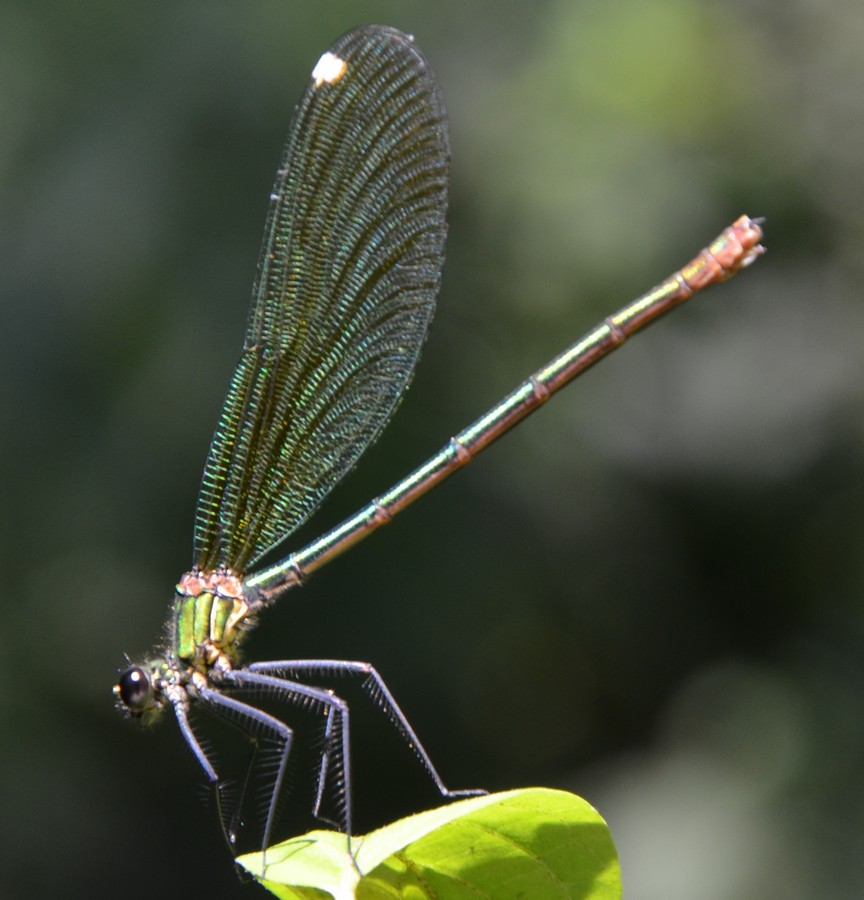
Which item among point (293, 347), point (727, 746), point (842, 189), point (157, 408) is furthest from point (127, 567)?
point (842, 189)

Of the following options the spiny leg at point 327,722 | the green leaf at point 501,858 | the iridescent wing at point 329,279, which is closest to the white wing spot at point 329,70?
the iridescent wing at point 329,279

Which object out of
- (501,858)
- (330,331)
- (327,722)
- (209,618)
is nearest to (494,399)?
(330,331)

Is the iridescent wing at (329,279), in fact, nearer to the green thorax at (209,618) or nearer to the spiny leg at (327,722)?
the green thorax at (209,618)

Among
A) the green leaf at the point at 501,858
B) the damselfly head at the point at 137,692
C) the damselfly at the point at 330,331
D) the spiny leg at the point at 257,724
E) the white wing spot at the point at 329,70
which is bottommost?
the green leaf at the point at 501,858

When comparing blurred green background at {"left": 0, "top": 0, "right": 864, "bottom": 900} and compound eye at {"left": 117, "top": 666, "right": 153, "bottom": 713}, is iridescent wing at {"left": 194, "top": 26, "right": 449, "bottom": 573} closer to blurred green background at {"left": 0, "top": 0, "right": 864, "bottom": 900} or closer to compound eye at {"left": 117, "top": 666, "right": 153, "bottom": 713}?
compound eye at {"left": 117, "top": 666, "right": 153, "bottom": 713}

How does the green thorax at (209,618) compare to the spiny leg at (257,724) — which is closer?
the spiny leg at (257,724)

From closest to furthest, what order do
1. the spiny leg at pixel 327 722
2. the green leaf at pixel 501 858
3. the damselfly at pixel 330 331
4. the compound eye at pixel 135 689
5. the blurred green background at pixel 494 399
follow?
the green leaf at pixel 501 858
the spiny leg at pixel 327 722
the compound eye at pixel 135 689
the damselfly at pixel 330 331
the blurred green background at pixel 494 399

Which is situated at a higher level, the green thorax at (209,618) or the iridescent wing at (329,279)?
the iridescent wing at (329,279)

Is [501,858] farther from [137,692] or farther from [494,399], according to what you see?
[494,399]

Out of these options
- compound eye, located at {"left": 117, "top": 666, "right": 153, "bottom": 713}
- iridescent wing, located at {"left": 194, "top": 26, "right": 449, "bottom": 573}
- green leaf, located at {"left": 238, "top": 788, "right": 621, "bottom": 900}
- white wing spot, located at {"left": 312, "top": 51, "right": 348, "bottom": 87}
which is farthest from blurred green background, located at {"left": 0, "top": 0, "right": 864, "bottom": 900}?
green leaf, located at {"left": 238, "top": 788, "right": 621, "bottom": 900}
